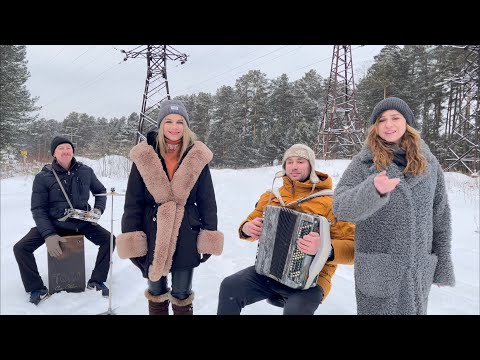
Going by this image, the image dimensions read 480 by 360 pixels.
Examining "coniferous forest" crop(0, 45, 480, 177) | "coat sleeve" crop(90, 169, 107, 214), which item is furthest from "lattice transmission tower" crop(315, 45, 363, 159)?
"coat sleeve" crop(90, 169, 107, 214)

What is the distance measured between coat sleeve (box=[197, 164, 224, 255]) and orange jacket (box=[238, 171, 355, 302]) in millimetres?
258

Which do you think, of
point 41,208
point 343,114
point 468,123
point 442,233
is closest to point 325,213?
point 442,233

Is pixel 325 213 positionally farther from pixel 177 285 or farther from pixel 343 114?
pixel 343 114

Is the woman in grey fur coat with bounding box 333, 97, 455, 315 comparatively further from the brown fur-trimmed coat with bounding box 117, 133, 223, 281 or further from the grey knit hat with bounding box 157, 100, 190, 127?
the grey knit hat with bounding box 157, 100, 190, 127

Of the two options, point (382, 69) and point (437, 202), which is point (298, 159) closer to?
point (437, 202)

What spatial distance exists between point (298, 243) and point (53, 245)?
8.01 ft

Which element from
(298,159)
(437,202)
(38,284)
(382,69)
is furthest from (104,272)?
(382,69)

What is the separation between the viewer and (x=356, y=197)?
169 cm

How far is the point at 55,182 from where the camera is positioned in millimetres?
3330

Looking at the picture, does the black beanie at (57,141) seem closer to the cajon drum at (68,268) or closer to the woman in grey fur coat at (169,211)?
the cajon drum at (68,268)

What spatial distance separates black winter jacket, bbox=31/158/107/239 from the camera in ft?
10.5

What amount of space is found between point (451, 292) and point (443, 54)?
65.4 ft

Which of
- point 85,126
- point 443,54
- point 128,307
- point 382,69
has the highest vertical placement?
point 443,54
